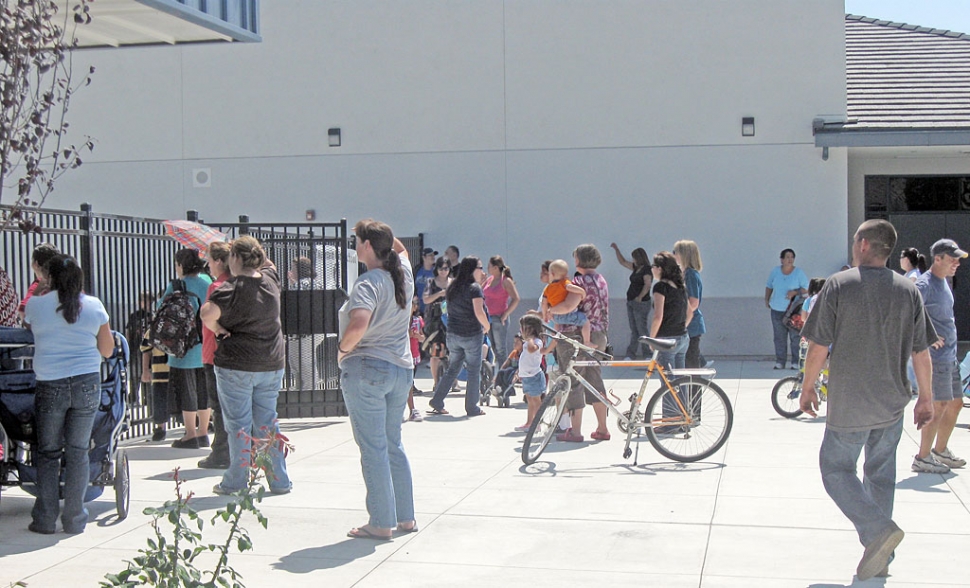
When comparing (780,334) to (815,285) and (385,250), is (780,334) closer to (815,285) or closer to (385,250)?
(815,285)

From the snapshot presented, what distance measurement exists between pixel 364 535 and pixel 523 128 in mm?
12876

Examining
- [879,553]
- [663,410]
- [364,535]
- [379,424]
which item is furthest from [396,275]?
[663,410]

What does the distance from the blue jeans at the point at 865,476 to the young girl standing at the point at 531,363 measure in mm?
4378

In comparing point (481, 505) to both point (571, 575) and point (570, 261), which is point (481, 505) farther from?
point (570, 261)

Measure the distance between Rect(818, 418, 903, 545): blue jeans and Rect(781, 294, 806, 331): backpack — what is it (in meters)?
7.33

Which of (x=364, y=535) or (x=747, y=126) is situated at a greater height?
(x=747, y=126)

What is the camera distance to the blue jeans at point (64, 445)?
6.39 meters

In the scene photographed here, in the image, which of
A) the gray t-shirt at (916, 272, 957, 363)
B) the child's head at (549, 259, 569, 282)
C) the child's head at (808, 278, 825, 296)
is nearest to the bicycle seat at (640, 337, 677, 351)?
the child's head at (549, 259, 569, 282)

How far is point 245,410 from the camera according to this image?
294 inches

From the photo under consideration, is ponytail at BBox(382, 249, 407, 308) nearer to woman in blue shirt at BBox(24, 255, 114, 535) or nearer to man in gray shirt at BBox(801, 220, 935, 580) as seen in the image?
woman in blue shirt at BBox(24, 255, 114, 535)

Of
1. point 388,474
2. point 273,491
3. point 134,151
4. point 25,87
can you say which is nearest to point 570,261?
point 134,151

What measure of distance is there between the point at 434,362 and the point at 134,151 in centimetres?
957

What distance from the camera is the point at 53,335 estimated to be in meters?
6.36

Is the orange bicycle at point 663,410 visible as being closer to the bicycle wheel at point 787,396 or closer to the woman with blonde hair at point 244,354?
the woman with blonde hair at point 244,354
